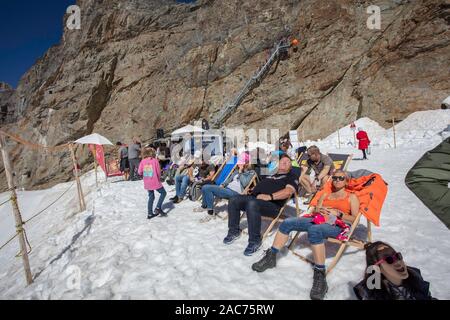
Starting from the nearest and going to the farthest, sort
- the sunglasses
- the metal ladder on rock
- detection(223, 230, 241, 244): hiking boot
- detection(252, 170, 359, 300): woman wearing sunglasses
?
1. the sunglasses
2. detection(252, 170, 359, 300): woman wearing sunglasses
3. detection(223, 230, 241, 244): hiking boot
4. the metal ladder on rock

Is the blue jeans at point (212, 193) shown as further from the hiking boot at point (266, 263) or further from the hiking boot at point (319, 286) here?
the hiking boot at point (319, 286)

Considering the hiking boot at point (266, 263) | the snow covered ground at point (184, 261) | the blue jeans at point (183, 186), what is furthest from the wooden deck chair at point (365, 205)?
the blue jeans at point (183, 186)

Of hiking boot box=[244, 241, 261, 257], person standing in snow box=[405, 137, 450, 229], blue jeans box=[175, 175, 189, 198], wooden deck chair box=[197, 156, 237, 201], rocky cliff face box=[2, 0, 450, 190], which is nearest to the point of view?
hiking boot box=[244, 241, 261, 257]

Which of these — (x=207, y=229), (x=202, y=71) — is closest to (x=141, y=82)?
(x=202, y=71)

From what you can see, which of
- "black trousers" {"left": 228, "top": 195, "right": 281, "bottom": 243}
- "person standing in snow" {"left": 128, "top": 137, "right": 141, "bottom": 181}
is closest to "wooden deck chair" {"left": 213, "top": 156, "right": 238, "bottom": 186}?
"black trousers" {"left": 228, "top": 195, "right": 281, "bottom": 243}

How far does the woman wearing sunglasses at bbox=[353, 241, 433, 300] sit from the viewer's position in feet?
7.13

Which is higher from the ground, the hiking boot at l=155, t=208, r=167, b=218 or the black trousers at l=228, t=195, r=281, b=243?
the black trousers at l=228, t=195, r=281, b=243

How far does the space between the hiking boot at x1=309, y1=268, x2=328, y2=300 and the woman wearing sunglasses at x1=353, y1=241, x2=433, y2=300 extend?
53cm

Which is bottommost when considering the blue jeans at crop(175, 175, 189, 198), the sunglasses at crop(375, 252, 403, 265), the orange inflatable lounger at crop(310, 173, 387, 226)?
the blue jeans at crop(175, 175, 189, 198)

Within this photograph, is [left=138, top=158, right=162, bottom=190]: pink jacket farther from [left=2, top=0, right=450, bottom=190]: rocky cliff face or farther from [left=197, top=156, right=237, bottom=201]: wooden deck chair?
[left=2, top=0, right=450, bottom=190]: rocky cliff face

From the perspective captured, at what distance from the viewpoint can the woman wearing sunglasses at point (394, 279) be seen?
7.13ft

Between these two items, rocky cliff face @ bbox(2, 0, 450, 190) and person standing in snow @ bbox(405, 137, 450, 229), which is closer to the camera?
person standing in snow @ bbox(405, 137, 450, 229)

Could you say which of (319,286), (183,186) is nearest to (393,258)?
(319,286)
